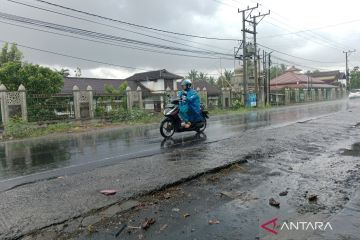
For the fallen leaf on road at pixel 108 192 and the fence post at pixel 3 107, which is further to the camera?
the fence post at pixel 3 107

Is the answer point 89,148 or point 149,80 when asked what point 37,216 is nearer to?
point 89,148

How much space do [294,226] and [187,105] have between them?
7489mm

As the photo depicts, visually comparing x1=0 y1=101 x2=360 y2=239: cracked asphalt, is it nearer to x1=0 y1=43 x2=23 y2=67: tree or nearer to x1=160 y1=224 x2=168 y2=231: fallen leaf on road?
x1=160 y1=224 x2=168 y2=231: fallen leaf on road

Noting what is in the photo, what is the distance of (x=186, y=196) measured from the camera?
4543mm

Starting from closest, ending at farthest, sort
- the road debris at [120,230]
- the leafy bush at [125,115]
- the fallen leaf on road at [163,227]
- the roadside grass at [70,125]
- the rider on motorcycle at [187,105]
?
the road debris at [120,230] < the fallen leaf on road at [163,227] < the rider on motorcycle at [187,105] < the roadside grass at [70,125] < the leafy bush at [125,115]

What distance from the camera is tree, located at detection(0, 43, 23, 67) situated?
27625 mm

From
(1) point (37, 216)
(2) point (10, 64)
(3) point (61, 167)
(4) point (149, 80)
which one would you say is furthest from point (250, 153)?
(4) point (149, 80)

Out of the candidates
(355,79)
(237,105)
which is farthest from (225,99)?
(355,79)

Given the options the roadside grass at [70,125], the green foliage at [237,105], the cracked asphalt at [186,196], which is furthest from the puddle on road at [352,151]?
the green foliage at [237,105]

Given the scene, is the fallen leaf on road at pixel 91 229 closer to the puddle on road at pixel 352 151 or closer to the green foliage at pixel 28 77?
the puddle on road at pixel 352 151

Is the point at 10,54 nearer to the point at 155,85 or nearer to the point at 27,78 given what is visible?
the point at 27,78

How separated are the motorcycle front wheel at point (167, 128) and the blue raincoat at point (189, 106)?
1.49 ft

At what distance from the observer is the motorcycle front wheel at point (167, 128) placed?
1064 cm

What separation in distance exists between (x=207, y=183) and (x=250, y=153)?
2.51m
